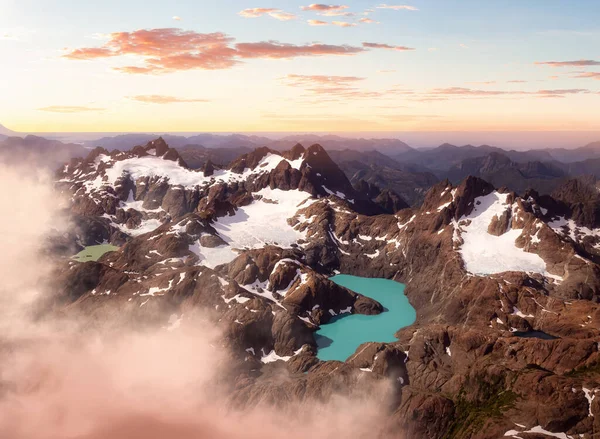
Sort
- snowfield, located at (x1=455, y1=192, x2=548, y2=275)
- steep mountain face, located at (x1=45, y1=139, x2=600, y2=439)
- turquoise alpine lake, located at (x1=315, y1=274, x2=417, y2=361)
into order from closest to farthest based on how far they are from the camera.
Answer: steep mountain face, located at (x1=45, y1=139, x2=600, y2=439), turquoise alpine lake, located at (x1=315, y1=274, x2=417, y2=361), snowfield, located at (x1=455, y1=192, x2=548, y2=275)

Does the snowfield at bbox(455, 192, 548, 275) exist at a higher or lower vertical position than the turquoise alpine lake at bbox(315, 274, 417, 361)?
higher

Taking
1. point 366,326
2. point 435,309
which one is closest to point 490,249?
point 435,309

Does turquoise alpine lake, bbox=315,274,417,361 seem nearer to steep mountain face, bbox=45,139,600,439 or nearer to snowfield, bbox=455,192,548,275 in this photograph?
steep mountain face, bbox=45,139,600,439

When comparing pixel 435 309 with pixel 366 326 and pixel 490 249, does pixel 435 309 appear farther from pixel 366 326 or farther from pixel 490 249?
pixel 490 249

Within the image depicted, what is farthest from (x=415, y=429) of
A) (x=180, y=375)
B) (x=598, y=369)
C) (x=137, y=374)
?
(x=137, y=374)

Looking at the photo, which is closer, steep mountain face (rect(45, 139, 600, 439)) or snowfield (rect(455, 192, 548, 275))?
steep mountain face (rect(45, 139, 600, 439))

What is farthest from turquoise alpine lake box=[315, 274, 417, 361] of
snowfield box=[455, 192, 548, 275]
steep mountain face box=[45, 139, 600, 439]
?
snowfield box=[455, 192, 548, 275]

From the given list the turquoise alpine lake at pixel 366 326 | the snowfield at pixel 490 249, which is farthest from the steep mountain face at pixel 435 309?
the turquoise alpine lake at pixel 366 326

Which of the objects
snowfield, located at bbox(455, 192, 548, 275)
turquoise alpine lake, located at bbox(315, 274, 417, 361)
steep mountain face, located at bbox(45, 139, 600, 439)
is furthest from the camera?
snowfield, located at bbox(455, 192, 548, 275)
